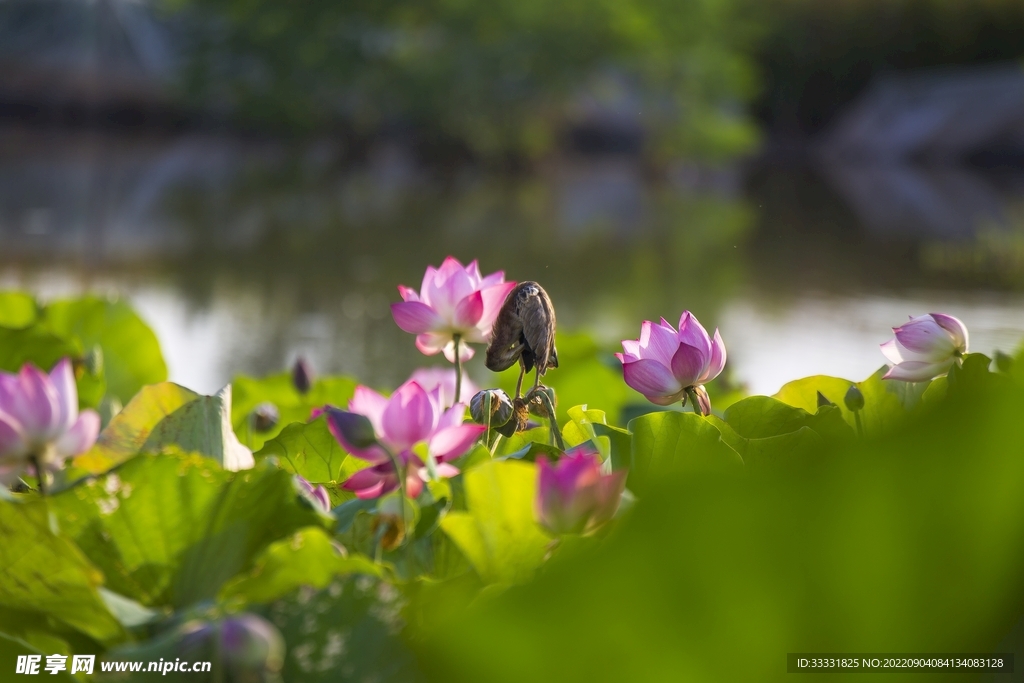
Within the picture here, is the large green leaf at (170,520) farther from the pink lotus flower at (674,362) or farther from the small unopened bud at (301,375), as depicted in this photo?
the small unopened bud at (301,375)

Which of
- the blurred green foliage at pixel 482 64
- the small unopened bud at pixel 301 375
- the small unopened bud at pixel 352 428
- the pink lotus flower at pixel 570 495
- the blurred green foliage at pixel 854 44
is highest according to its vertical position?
the blurred green foliage at pixel 854 44

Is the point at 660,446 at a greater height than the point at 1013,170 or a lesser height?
lesser

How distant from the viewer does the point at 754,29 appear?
16234 millimetres

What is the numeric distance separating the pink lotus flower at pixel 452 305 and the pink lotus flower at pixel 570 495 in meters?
0.14

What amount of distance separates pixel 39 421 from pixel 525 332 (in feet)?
0.55

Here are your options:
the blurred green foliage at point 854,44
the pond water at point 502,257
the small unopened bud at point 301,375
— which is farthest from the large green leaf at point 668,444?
the blurred green foliage at point 854,44

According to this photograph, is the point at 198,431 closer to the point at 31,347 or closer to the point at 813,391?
the point at 813,391

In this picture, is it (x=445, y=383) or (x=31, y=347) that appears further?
(x=31, y=347)

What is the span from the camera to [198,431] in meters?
0.39

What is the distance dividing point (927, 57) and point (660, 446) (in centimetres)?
1728

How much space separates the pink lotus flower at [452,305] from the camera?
43 centimetres

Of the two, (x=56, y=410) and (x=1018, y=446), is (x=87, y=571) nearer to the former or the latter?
(x=56, y=410)

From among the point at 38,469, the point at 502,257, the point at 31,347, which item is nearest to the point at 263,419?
the point at 31,347

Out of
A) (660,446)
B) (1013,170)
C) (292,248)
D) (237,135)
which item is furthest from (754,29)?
(660,446)
